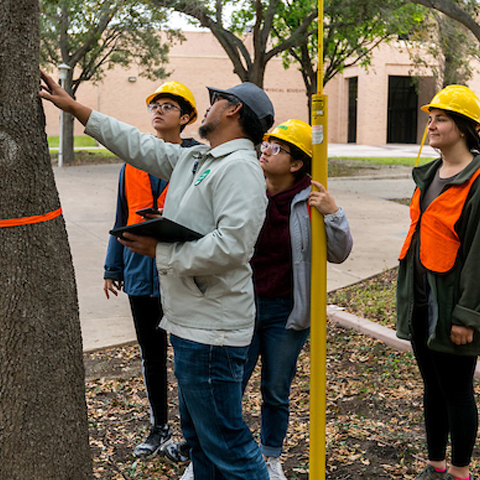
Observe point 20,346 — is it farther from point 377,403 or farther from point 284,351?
point 377,403

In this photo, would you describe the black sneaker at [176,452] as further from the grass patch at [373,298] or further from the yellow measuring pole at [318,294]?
the grass patch at [373,298]

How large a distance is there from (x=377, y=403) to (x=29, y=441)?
243cm

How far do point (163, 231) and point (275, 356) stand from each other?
45.2 inches

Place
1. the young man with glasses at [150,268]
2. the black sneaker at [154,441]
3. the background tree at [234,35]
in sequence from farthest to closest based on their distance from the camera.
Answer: the background tree at [234,35] → the black sneaker at [154,441] → the young man with glasses at [150,268]

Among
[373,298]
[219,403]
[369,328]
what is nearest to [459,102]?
[219,403]

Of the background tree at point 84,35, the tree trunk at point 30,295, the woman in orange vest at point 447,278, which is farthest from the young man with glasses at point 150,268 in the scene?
the background tree at point 84,35

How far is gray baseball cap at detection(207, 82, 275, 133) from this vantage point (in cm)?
247

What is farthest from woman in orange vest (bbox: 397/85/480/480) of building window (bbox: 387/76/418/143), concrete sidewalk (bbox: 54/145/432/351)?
building window (bbox: 387/76/418/143)

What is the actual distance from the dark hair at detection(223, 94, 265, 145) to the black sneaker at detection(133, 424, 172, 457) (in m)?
1.83

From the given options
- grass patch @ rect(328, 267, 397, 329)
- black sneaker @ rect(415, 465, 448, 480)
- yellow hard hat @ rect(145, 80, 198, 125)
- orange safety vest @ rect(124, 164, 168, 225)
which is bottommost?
grass patch @ rect(328, 267, 397, 329)

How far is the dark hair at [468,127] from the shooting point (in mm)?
2912

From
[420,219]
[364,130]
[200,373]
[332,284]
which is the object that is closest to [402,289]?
[420,219]

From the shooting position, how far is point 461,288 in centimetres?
285

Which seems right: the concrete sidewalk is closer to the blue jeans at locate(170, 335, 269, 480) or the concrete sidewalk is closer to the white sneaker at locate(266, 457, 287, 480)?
the white sneaker at locate(266, 457, 287, 480)
